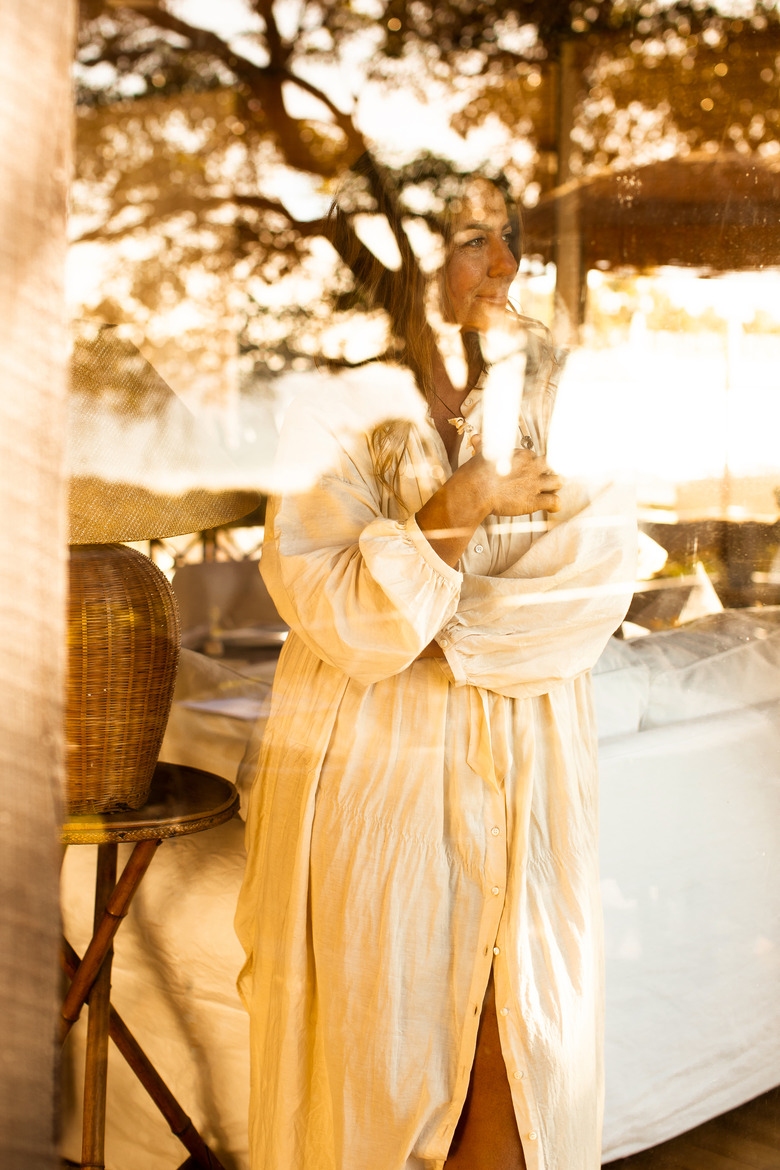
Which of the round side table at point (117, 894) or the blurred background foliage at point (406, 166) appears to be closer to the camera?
the blurred background foliage at point (406, 166)

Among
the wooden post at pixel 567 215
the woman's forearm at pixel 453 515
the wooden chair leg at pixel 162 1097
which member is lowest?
the wooden chair leg at pixel 162 1097

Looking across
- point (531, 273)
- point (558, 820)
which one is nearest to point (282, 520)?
point (558, 820)

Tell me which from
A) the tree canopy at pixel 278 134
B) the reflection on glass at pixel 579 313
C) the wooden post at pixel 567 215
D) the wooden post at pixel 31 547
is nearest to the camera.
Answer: the wooden post at pixel 31 547

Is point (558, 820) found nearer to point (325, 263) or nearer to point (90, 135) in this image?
point (325, 263)

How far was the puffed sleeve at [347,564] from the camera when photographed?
0.78 m

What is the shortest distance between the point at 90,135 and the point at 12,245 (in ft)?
1.05

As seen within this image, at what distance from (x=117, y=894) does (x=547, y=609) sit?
0.53 meters

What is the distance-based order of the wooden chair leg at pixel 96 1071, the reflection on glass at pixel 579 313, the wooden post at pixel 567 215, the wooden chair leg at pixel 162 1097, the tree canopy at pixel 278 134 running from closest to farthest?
the tree canopy at pixel 278 134, the reflection on glass at pixel 579 313, the wooden chair leg at pixel 96 1071, the wooden chair leg at pixel 162 1097, the wooden post at pixel 567 215

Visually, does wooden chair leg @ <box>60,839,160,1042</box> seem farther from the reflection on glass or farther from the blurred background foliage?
the blurred background foliage

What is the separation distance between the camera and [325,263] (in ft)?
3.05

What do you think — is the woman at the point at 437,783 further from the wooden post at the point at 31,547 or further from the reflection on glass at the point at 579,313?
the wooden post at the point at 31,547

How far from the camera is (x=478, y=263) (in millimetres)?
920

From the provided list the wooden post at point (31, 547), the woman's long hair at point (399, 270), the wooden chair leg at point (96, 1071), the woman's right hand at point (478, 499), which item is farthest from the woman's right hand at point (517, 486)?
the wooden chair leg at point (96, 1071)

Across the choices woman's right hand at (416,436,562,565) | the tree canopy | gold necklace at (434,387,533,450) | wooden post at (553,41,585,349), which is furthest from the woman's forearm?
wooden post at (553,41,585,349)
